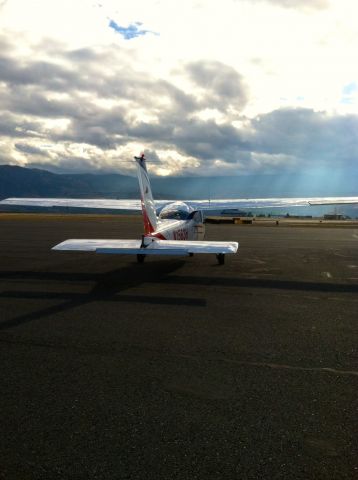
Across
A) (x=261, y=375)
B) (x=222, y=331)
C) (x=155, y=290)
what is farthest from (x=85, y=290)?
(x=261, y=375)

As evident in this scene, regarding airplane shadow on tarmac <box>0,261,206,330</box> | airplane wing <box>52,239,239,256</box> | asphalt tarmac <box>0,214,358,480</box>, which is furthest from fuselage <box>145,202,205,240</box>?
asphalt tarmac <box>0,214,358,480</box>

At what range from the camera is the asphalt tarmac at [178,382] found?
3734 millimetres

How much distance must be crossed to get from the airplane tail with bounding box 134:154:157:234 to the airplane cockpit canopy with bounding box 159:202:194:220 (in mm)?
2456

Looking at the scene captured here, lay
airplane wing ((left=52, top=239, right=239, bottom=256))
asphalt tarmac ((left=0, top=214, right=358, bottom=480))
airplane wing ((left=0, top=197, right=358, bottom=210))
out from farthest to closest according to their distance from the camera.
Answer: airplane wing ((left=0, top=197, right=358, bottom=210)) → airplane wing ((left=52, top=239, right=239, bottom=256)) → asphalt tarmac ((left=0, top=214, right=358, bottom=480))

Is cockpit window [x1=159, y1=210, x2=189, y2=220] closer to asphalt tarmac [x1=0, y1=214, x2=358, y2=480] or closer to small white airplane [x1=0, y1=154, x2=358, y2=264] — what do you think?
small white airplane [x1=0, y1=154, x2=358, y2=264]

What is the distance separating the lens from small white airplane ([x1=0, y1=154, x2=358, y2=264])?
12203mm

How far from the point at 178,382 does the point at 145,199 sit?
944cm

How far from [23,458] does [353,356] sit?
4860 millimetres

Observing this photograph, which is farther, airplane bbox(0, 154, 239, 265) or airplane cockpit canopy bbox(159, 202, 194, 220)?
airplane cockpit canopy bbox(159, 202, 194, 220)

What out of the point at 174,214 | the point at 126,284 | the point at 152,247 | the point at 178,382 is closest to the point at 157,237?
the point at 152,247

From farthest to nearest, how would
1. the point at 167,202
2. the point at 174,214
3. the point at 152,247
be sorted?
the point at 167,202, the point at 174,214, the point at 152,247

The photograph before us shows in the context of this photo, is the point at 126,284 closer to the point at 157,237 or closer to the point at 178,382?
the point at 157,237

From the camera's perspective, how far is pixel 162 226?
14.9m

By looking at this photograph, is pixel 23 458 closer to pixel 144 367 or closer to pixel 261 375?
pixel 144 367
